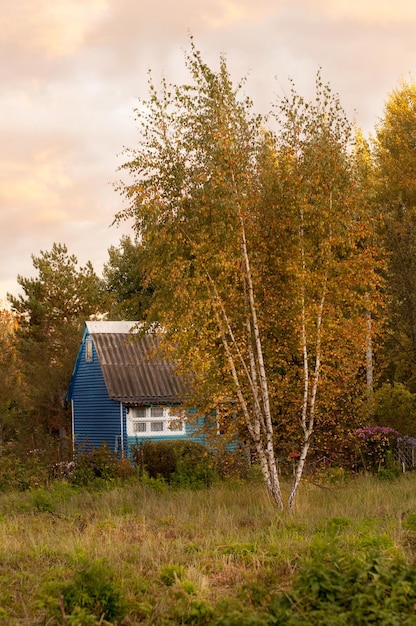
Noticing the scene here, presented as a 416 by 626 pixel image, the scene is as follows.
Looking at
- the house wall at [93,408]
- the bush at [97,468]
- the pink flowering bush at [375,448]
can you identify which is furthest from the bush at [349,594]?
the house wall at [93,408]

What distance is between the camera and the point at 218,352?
16.5 m

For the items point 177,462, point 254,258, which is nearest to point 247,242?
point 254,258

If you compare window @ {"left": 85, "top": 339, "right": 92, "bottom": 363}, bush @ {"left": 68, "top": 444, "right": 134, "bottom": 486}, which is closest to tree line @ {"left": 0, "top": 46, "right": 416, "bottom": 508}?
bush @ {"left": 68, "top": 444, "right": 134, "bottom": 486}

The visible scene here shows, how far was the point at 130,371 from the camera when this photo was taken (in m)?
30.6

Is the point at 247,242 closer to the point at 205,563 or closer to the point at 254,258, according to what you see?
the point at 254,258

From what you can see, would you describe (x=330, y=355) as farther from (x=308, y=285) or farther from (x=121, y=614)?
(x=121, y=614)

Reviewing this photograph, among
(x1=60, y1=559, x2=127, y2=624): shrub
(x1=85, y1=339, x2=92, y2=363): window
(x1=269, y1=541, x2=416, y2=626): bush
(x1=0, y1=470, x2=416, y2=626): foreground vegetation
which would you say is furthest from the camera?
(x1=85, y1=339, x2=92, y2=363): window

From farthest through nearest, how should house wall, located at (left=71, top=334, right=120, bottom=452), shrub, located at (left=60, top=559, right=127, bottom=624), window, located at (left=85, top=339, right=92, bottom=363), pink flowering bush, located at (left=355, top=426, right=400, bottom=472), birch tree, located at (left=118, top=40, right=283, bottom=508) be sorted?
window, located at (left=85, top=339, right=92, bottom=363), house wall, located at (left=71, top=334, right=120, bottom=452), pink flowering bush, located at (left=355, top=426, right=400, bottom=472), birch tree, located at (left=118, top=40, right=283, bottom=508), shrub, located at (left=60, top=559, right=127, bottom=624)

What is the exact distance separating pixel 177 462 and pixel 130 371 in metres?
11.1

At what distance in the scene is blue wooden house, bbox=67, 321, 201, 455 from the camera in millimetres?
29875

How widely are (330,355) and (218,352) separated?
233cm

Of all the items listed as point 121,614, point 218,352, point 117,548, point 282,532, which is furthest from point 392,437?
point 121,614

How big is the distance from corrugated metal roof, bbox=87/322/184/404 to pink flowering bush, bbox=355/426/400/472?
8449 millimetres

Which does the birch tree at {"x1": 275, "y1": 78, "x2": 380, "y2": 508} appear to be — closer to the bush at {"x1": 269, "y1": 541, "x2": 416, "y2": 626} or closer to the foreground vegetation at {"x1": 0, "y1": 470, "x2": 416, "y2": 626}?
the foreground vegetation at {"x1": 0, "y1": 470, "x2": 416, "y2": 626}
